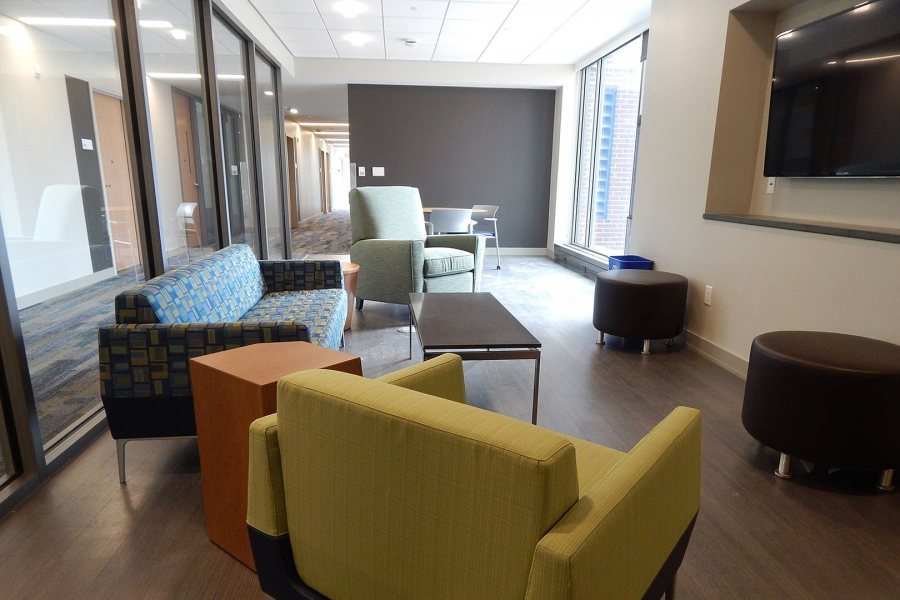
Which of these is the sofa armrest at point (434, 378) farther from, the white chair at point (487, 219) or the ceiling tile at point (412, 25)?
the white chair at point (487, 219)

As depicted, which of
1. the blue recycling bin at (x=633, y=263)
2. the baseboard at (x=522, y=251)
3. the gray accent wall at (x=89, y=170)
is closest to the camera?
the gray accent wall at (x=89, y=170)

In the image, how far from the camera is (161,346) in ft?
5.08

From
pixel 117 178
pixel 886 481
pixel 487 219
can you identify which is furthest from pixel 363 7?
pixel 886 481

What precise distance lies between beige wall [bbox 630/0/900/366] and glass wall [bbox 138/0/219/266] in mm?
2798

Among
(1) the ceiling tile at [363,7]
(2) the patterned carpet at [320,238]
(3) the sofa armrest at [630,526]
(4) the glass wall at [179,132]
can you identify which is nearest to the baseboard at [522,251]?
(2) the patterned carpet at [320,238]

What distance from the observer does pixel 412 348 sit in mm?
3059

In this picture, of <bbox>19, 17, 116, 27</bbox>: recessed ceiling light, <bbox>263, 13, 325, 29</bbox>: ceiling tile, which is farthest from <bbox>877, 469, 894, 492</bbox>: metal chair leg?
<bbox>263, 13, 325, 29</bbox>: ceiling tile

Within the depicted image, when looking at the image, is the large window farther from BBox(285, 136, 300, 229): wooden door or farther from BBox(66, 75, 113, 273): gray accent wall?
BBox(285, 136, 300, 229): wooden door

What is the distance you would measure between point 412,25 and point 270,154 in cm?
179

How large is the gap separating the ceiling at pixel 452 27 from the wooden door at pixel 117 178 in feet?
7.76

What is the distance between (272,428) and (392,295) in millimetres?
2774

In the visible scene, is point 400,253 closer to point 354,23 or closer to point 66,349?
point 66,349

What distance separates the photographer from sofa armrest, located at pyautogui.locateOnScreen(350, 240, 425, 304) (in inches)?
138

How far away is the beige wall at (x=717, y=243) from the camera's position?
210 centimetres
